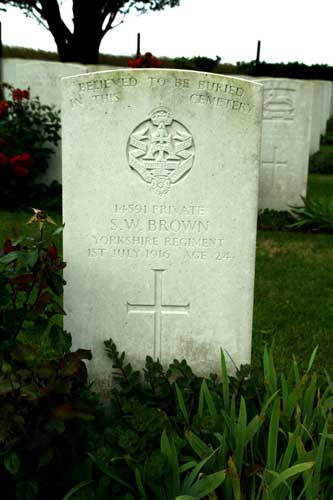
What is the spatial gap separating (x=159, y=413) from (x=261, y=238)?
4.72 meters

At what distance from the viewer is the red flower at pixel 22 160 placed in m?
7.79

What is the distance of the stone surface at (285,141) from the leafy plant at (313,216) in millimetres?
206

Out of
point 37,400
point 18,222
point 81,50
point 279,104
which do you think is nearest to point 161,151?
point 37,400

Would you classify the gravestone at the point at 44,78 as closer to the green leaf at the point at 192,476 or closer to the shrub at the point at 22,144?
the shrub at the point at 22,144

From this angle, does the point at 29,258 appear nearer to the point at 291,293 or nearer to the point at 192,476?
the point at 192,476

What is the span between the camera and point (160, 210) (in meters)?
2.97

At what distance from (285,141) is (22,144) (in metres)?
3.01

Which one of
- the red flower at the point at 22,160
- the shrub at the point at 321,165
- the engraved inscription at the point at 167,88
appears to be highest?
the engraved inscription at the point at 167,88

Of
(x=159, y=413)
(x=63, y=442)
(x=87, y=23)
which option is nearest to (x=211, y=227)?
(x=159, y=413)

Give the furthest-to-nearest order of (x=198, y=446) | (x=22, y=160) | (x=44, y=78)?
(x=44, y=78) → (x=22, y=160) → (x=198, y=446)

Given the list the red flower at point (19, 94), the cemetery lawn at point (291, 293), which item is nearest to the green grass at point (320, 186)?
the cemetery lawn at point (291, 293)

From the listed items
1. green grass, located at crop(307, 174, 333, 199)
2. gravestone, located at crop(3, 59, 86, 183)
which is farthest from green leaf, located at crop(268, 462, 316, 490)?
green grass, located at crop(307, 174, 333, 199)

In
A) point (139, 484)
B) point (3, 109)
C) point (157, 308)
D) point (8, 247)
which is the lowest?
point (139, 484)

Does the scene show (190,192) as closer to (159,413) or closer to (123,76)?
(123,76)
